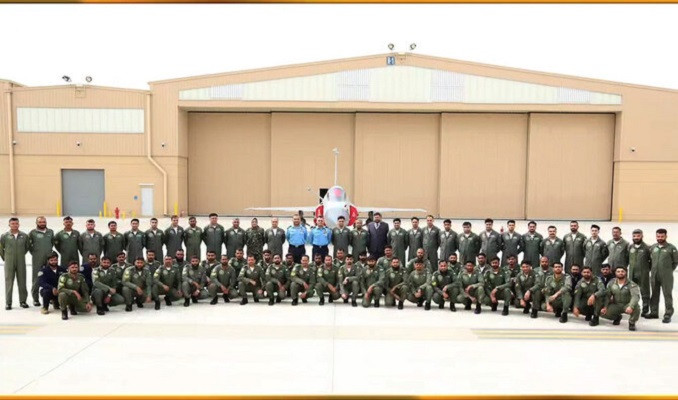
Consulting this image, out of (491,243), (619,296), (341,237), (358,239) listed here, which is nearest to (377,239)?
(358,239)

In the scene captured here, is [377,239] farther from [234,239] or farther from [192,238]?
[192,238]

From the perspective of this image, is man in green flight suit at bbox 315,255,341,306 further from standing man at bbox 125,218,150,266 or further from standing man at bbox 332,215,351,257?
standing man at bbox 125,218,150,266

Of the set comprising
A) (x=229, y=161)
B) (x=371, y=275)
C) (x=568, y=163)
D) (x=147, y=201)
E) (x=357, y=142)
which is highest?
(x=357, y=142)

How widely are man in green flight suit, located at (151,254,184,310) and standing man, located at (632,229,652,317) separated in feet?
29.0

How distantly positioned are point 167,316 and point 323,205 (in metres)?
9.79

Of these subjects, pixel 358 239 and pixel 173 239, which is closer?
pixel 173 239

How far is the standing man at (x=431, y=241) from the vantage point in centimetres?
1216

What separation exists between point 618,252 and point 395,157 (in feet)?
74.5

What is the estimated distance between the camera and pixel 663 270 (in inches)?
375

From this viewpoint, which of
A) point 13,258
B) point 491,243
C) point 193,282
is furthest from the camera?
point 491,243

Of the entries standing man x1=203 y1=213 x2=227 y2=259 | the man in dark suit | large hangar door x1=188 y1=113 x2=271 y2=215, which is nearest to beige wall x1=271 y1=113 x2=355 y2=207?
large hangar door x1=188 y1=113 x2=271 y2=215

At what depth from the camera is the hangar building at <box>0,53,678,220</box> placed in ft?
98.7

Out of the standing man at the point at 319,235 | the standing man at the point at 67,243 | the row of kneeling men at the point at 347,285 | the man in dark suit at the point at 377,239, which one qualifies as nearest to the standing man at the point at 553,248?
the row of kneeling men at the point at 347,285

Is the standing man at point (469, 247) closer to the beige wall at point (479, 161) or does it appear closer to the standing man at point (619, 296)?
the standing man at point (619, 296)
